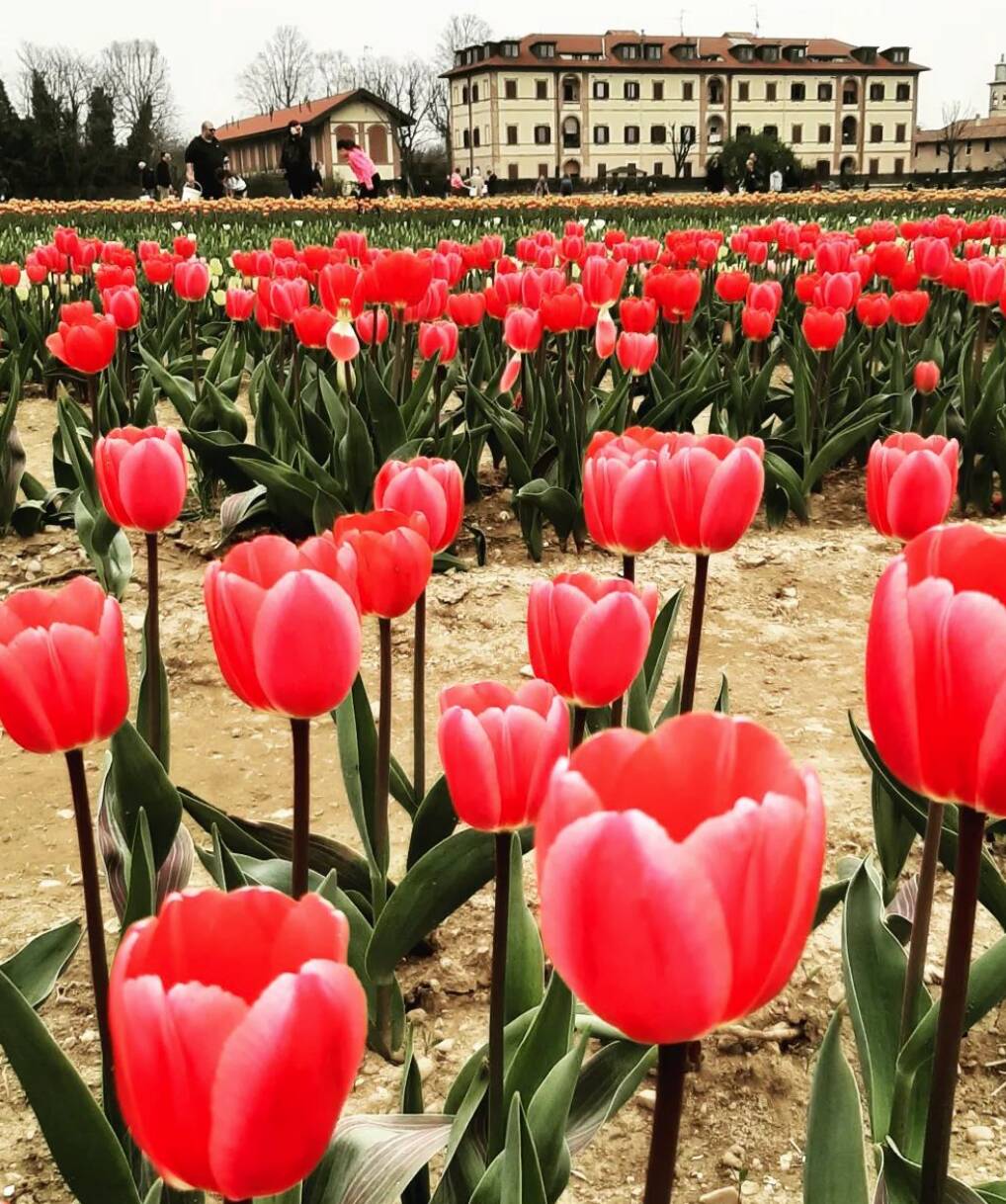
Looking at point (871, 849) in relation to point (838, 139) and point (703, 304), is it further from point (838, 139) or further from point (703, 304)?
point (838, 139)

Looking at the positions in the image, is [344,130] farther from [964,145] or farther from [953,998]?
[953,998]

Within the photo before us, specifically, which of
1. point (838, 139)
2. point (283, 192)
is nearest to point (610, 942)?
point (283, 192)

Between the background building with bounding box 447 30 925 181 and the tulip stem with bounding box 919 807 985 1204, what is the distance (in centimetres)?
8688

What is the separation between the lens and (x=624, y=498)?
1.84m

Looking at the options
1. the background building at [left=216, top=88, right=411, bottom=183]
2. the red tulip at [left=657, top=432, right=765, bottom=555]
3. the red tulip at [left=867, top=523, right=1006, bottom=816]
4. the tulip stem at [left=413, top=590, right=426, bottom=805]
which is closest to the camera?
the red tulip at [left=867, top=523, right=1006, bottom=816]

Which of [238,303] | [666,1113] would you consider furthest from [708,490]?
[238,303]

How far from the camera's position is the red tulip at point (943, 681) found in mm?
845

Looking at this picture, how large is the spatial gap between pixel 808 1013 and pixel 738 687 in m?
1.55

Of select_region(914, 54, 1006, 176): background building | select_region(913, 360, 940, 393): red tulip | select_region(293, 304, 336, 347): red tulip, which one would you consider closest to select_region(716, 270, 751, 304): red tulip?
select_region(913, 360, 940, 393): red tulip

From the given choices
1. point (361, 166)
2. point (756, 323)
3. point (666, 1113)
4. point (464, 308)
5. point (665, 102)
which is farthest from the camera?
point (665, 102)

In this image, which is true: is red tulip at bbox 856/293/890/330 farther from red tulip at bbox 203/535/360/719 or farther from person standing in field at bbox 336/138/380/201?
person standing in field at bbox 336/138/380/201

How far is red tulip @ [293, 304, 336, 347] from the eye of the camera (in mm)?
4297

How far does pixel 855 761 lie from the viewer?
313 cm

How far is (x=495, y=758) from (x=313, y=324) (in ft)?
11.1
